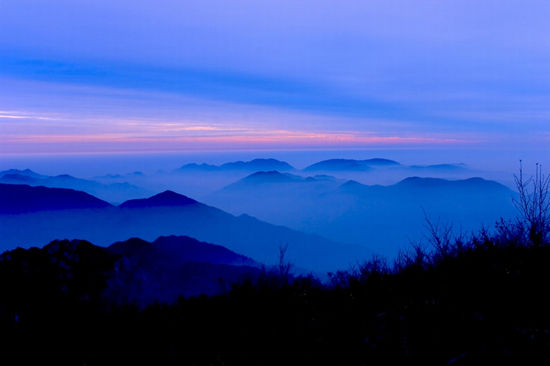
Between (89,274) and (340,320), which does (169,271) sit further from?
(340,320)

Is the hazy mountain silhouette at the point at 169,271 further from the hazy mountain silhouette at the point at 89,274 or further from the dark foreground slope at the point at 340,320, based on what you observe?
the dark foreground slope at the point at 340,320

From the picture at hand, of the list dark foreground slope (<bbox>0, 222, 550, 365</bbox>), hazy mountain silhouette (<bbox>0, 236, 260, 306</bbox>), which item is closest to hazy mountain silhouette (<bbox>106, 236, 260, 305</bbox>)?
hazy mountain silhouette (<bbox>0, 236, 260, 306</bbox>)

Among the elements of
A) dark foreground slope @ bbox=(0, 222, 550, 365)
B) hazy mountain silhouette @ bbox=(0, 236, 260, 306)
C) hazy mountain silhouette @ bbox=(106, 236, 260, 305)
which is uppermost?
dark foreground slope @ bbox=(0, 222, 550, 365)

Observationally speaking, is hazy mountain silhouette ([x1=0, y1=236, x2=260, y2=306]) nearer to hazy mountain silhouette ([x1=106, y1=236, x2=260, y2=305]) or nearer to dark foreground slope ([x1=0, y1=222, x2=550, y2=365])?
hazy mountain silhouette ([x1=106, y1=236, x2=260, y2=305])

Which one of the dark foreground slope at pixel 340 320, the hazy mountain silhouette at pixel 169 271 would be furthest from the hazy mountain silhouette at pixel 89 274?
the dark foreground slope at pixel 340 320

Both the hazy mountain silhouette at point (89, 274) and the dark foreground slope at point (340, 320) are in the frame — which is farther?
the hazy mountain silhouette at point (89, 274)

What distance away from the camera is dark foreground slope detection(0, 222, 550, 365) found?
3.93 metres

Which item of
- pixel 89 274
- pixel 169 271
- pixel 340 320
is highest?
pixel 340 320

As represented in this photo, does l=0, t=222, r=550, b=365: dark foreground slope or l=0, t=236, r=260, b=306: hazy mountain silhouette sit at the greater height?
l=0, t=222, r=550, b=365: dark foreground slope

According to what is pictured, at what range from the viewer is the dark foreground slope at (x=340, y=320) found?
3.93m

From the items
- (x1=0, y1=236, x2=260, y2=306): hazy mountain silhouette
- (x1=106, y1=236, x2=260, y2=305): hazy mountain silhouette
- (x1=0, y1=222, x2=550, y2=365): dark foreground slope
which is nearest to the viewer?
(x1=0, y1=222, x2=550, y2=365): dark foreground slope

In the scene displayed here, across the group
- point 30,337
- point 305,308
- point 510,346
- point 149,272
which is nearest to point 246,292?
point 305,308

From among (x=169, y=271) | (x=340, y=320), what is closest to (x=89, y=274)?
(x=340, y=320)

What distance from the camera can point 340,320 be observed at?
486cm
